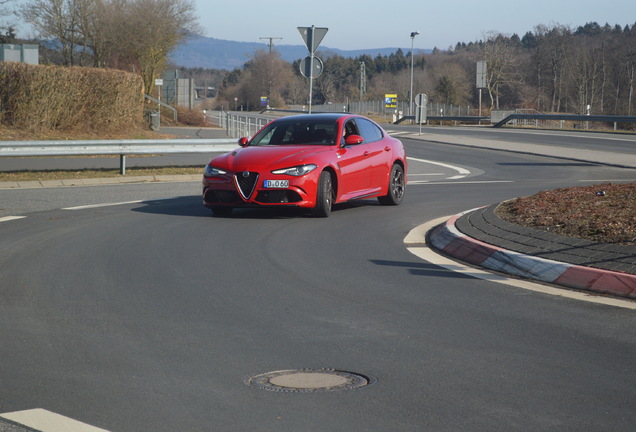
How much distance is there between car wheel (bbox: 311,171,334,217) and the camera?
1279 cm

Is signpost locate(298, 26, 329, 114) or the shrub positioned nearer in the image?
signpost locate(298, 26, 329, 114)

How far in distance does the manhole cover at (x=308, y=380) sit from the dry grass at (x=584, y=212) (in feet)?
13.7

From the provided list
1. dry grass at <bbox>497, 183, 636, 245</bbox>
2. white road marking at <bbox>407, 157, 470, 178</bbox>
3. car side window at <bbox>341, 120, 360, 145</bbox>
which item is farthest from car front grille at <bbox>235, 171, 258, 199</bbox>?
white road marking at <bbox>407, 157, 470, 178</bbox>

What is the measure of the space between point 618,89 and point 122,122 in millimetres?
→ 93682

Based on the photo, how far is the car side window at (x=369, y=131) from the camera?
47.0 feet

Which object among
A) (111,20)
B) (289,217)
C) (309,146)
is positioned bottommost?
(289,217)

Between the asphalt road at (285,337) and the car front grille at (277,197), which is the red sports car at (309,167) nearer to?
the car front grille at (277,197)

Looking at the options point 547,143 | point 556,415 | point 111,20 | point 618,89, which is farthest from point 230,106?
point 556,415

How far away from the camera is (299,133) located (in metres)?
13.9

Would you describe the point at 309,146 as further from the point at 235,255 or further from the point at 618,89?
the point at 618,89

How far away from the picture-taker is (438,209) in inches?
552

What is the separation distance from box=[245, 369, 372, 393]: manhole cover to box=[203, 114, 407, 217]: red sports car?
7.58 m

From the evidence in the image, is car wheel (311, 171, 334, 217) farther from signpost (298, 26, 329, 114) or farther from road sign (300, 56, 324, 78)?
road sign (300, 56, 324, 78)

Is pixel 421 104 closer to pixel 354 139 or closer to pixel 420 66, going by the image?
pixel 354 139
